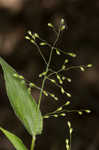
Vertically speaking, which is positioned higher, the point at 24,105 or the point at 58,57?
the point at 24,105

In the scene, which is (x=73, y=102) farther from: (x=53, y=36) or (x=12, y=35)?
(x=12, y=35)

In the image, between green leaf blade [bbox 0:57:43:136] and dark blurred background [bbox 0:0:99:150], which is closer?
green leaf blade [bbox 0:57:43:136]

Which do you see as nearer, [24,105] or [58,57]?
[24,105]

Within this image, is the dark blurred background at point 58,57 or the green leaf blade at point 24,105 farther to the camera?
the dark blurred background at point 58,57

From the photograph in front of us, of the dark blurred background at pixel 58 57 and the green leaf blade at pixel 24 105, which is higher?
the green leaf blade at pixel 24 105

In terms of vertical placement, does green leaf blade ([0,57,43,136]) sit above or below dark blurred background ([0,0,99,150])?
above

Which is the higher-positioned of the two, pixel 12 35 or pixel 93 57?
pixel 12 35

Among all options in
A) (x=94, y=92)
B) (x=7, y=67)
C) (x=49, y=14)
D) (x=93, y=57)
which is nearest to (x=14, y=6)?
(x=49, y=14)

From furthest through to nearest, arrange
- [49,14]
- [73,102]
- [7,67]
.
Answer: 1. [49,14]
2. [73,102]
3. [7,67]
